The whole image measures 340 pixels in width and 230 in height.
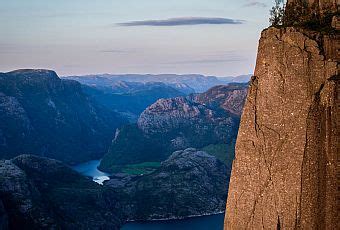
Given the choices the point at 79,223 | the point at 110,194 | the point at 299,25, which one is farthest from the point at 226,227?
the point at 110,194

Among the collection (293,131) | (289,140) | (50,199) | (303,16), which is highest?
(303,16)

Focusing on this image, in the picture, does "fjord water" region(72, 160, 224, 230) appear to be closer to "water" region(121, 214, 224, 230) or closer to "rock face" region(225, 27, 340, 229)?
"water" region(121, 214, 224, 230)

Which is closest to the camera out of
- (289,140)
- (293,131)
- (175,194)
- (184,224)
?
(293,131)

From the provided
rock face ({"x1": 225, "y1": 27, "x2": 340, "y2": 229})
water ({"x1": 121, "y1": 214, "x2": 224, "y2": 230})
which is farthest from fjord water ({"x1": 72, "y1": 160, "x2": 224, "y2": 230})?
rock face ({"x1": 225, "y1": 27, "x2": 340, "y2": 229})

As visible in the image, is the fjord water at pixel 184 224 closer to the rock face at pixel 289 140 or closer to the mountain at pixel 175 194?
the mountain at pixel 175 194

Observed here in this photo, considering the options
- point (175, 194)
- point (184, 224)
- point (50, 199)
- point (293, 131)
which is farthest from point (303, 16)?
point (175, 194)

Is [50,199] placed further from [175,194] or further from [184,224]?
[175,194]
